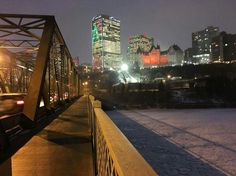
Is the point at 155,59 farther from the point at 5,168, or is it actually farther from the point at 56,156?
the point at 5,168

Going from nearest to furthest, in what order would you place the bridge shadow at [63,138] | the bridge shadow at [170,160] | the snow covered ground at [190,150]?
1. the bridge shadow at [63,138]
2. the bridge shadow at [170,160]
3. the snow covered ground at [190,150]

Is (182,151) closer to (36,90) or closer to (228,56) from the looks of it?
(36,90)

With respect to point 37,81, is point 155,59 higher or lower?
higher

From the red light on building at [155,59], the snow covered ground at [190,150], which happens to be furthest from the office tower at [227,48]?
the snow covered ground at [190,150]

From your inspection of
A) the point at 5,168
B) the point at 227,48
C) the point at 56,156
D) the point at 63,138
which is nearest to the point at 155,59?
the point at 227,48

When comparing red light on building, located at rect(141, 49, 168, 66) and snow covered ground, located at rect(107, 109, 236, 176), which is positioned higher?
red light on building, located at rect(141, 49, 168, 66)

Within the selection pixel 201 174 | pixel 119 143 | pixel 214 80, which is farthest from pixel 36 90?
pixel 214 80

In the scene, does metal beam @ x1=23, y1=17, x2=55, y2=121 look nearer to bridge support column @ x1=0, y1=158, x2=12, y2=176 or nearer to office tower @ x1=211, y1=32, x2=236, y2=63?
bridge support column @ x1=0, y1=158, x2=12, y2=176

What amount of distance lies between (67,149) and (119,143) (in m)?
5.76

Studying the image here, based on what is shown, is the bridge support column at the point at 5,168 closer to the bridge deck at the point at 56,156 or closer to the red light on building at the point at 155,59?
the bridge deck at the point at 56,156

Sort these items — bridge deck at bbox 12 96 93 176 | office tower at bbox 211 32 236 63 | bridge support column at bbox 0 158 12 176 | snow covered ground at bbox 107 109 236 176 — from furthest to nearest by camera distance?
office tower at bbox 211 32 236 63 < snow covered ground at bbox 107 109 236 176 < bridge deck at bbox 12 96 93 176 < bridge support column at bbox 0 158 12 176

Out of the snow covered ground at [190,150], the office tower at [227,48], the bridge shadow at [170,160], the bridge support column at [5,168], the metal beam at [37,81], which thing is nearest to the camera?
the bridge support column at [5,168]

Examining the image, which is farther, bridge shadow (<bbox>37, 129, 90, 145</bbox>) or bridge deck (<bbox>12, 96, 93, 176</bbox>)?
bridge shadow (<bbox>37, 129, 90, 145</bbox>)

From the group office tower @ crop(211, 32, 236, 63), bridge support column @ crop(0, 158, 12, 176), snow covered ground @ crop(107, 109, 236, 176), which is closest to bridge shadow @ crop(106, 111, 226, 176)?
snow covered ground @ crop(107, 109, 236, 176)
